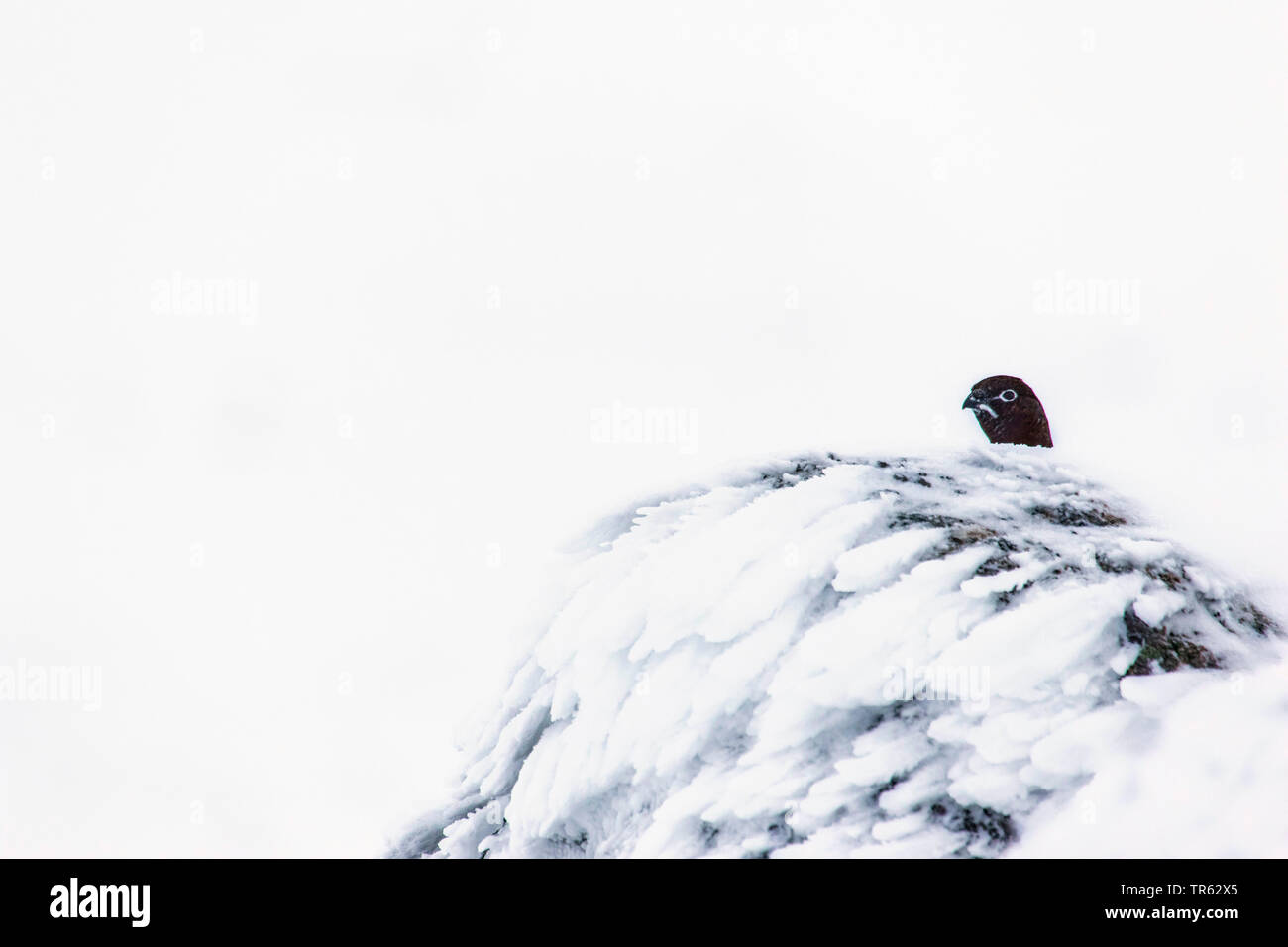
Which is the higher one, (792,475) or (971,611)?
(792,475)

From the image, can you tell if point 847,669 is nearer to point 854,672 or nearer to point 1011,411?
point 854,672

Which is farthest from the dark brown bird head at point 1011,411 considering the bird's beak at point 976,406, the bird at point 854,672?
the bird at point 854,672

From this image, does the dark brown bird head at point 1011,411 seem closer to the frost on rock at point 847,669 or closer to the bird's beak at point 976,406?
the bird's beak at point 976,406

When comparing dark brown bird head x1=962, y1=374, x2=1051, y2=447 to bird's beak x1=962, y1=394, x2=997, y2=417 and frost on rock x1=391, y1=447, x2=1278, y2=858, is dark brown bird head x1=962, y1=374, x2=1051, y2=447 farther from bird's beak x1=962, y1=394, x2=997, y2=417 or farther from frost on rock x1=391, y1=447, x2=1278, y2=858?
frost on rock x1=391, y1=447, x2=1278, y2=858

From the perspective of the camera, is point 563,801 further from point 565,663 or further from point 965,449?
point 965,449

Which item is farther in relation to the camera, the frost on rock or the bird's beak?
the bird's beak

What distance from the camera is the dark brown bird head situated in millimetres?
4262

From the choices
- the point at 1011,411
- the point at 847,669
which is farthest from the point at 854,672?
the point at 1011,411

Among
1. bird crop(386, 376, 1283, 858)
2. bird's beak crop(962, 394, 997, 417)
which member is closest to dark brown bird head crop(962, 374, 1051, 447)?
bird's beak crop(962, 394, 997, 417)

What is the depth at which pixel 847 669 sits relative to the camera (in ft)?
7.86

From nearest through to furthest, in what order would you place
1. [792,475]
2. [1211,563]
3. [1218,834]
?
[1218,834] < [1211,563] < [792,475]

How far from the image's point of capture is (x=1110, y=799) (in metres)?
2.11
